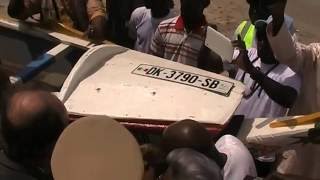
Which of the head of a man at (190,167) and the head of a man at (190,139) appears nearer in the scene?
the head of a man at (190,167)

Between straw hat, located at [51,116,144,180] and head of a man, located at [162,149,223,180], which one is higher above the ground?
straw hat, located at [51,116,144,180]

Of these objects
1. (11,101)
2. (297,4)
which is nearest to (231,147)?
(11,101)

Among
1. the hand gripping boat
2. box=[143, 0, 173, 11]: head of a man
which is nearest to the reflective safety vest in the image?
the hand gripping boat

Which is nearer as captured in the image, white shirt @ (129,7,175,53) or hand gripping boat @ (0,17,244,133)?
hand gripping boat @ (0,17,244,133)

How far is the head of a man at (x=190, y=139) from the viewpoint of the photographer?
2.67m

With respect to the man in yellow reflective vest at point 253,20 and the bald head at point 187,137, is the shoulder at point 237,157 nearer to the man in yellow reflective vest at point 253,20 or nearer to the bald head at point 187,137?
the bald head at point 187,137

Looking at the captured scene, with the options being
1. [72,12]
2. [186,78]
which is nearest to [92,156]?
[186,78]

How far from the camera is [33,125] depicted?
94.9 inches

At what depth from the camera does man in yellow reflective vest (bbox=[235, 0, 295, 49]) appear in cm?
422

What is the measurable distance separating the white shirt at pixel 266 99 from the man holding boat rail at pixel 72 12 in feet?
3.36

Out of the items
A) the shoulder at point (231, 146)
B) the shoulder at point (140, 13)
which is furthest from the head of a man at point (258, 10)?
the shoulder at point (231, 146)

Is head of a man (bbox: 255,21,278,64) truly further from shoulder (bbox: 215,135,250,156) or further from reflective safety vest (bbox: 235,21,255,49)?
shoulder (bbox: 215,135,250,156)

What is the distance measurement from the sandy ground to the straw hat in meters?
6.31

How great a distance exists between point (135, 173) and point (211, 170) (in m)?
0.27
